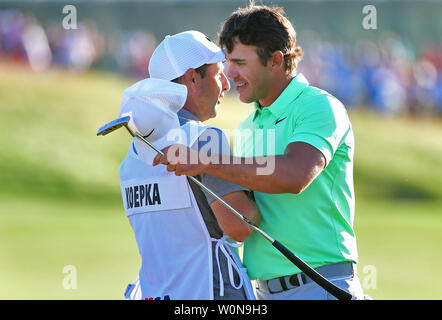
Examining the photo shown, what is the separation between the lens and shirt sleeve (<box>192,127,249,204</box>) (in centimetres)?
322

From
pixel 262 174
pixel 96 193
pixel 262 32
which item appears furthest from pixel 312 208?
pixel 96 193

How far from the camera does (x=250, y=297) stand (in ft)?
11.2

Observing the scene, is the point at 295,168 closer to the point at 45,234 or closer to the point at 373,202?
the point at 45,234

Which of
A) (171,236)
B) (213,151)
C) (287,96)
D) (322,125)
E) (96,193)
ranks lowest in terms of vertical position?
(171,236)

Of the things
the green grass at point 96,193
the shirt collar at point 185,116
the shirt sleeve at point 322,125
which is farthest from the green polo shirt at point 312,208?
the green grass at point 96,193

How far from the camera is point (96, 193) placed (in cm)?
1786

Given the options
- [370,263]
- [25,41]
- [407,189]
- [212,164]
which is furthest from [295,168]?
[25,41]

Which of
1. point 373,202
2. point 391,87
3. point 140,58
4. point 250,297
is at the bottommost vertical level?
point 250,297

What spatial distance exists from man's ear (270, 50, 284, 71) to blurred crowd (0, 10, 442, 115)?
844 inches

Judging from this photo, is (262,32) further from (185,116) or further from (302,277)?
(302,277)

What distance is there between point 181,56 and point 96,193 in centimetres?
1466

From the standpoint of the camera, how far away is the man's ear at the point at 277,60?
12.2 ft

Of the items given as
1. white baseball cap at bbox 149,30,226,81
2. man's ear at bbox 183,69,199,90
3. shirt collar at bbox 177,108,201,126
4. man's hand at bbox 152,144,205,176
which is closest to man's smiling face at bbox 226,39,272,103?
white baseball cap at bbox 149,30,226,81

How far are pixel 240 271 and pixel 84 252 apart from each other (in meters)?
8.17
